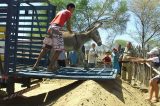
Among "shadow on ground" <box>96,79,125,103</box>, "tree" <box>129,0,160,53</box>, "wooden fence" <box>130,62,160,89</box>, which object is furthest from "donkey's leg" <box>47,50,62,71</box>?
"tree" <box>129,0,160,53</box>

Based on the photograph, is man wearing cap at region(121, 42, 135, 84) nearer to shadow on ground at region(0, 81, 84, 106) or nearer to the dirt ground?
the dirt ground

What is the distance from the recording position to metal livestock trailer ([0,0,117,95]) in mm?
9188

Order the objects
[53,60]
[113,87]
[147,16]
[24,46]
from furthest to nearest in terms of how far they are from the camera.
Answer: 1. [147,16]
2. [24,46]
3. [53,60]
4. [113,87]

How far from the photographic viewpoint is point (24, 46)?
1165cm

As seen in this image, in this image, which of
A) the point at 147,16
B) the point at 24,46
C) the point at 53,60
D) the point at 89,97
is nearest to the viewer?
the point at 89,97

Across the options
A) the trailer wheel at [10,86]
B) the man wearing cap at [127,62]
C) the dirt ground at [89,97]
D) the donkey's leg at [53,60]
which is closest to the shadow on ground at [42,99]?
the dirt ground at [89,97]

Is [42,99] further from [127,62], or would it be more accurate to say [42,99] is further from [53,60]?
[127,62]

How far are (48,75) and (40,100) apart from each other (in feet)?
3.12

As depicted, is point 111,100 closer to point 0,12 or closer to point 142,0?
point 0,12

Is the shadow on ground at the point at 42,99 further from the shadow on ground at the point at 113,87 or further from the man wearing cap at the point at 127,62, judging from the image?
the man wearing cap at the point at 127,62

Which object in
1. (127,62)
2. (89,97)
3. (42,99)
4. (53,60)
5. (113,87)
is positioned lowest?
(42,99)

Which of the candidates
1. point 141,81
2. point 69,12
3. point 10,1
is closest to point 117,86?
point 69,12

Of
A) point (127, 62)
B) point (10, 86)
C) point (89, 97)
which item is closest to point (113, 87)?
point (89, 97)

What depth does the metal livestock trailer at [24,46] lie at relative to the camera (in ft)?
30.1
